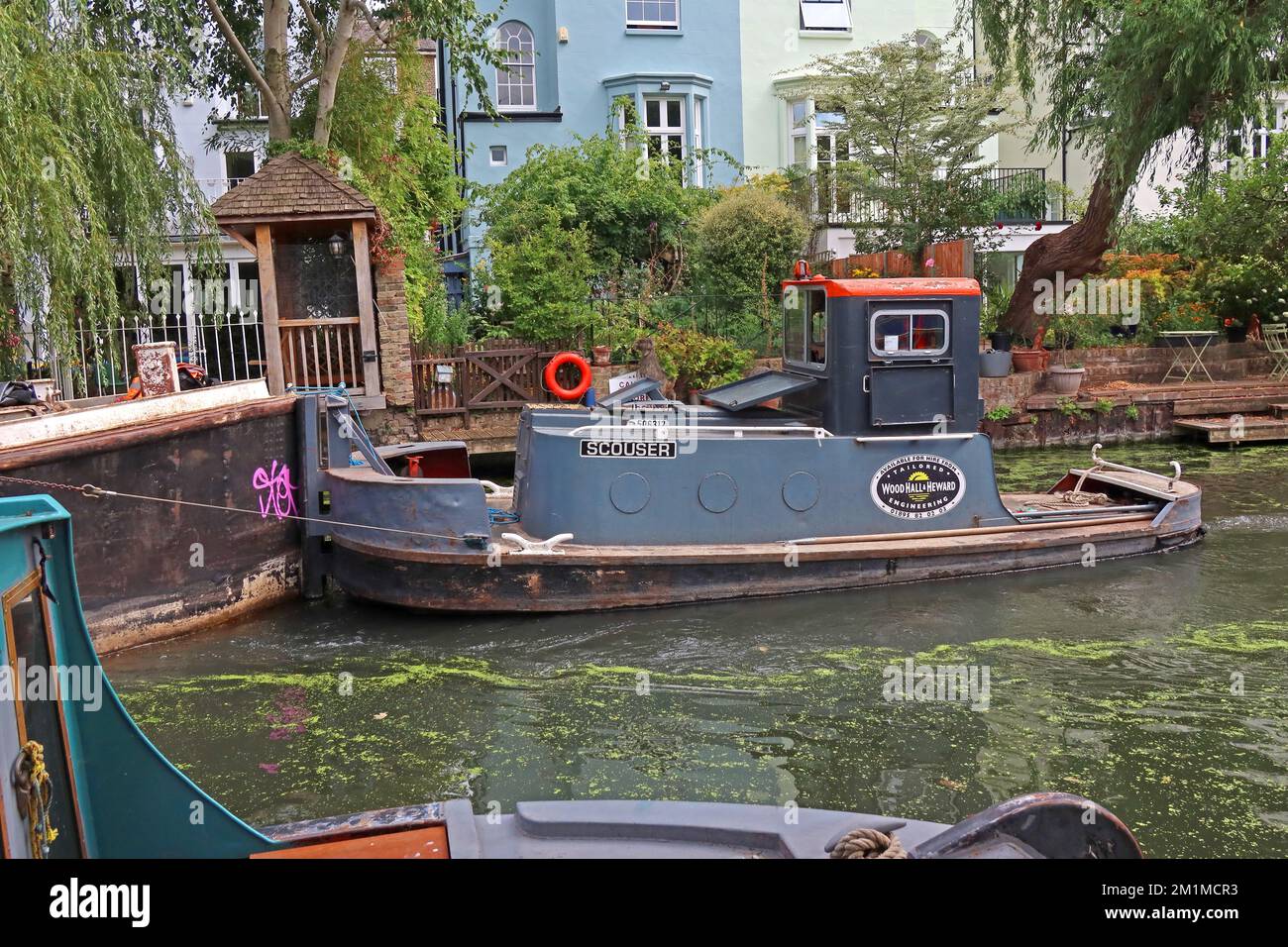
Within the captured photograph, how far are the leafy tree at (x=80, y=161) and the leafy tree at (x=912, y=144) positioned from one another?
1420cm

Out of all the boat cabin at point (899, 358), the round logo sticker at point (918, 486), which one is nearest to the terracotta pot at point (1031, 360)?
the boat cabin at point (899, 358)

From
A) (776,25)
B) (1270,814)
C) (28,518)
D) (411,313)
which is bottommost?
(1270,814)

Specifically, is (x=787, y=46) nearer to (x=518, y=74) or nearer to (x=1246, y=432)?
(x=518, y=74)

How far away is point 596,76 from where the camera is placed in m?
26.8

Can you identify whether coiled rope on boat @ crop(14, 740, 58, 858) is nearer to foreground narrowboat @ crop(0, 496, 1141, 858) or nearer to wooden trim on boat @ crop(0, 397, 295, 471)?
foreground narrowboat @ crop(0, 496, 1141, 858)

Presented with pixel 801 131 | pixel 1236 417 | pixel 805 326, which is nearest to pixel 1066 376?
pixel 1236 417

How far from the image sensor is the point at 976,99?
80.3 feet

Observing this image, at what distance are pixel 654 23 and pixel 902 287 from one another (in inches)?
718

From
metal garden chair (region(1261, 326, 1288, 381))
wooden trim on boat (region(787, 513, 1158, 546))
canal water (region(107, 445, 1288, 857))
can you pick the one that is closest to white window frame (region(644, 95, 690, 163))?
metal garden chair (region(1261, 326, 1288, 381))

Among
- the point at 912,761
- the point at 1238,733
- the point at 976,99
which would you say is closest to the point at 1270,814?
the point at 1238,733

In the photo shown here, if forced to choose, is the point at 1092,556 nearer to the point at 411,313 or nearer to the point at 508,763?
the point at 508,763

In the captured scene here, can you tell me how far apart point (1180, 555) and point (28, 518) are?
1146 cm

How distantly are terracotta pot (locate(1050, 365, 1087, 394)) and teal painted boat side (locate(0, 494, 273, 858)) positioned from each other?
18392 millimetres
